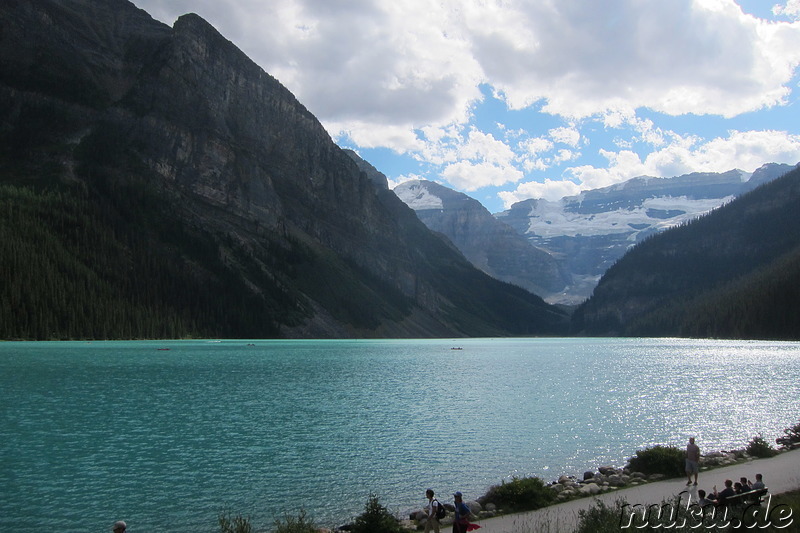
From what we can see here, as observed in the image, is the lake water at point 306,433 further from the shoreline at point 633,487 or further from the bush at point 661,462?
the bush at point 661,462

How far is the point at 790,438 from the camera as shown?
38.7 meters

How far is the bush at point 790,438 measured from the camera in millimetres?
37287

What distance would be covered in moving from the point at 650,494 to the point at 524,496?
5.32m

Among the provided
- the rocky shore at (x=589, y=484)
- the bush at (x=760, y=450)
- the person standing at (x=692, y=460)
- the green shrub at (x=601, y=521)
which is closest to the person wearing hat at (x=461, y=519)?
the green shrub at (x=601, y=521)

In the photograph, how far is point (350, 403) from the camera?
56562mm

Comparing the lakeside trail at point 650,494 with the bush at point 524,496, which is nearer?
the lakeside trail at point 650,494

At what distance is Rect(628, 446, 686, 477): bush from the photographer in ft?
95.3

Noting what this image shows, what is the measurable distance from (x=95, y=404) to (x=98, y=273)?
146049 millimetres

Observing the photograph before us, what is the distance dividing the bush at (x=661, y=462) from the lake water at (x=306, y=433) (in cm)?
396

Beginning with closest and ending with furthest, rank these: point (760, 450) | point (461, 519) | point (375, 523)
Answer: point (461, 519) < point (375, 523) < point (760, 450)

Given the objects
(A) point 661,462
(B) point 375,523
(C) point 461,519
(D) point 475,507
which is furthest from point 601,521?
(A) point 661,462

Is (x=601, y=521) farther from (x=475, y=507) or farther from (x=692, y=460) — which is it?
(x=692, y=460)

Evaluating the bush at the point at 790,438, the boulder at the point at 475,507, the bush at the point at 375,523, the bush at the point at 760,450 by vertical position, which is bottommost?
the bush at the point at 790,438

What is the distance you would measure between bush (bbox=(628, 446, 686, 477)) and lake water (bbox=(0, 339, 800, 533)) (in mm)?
3956
